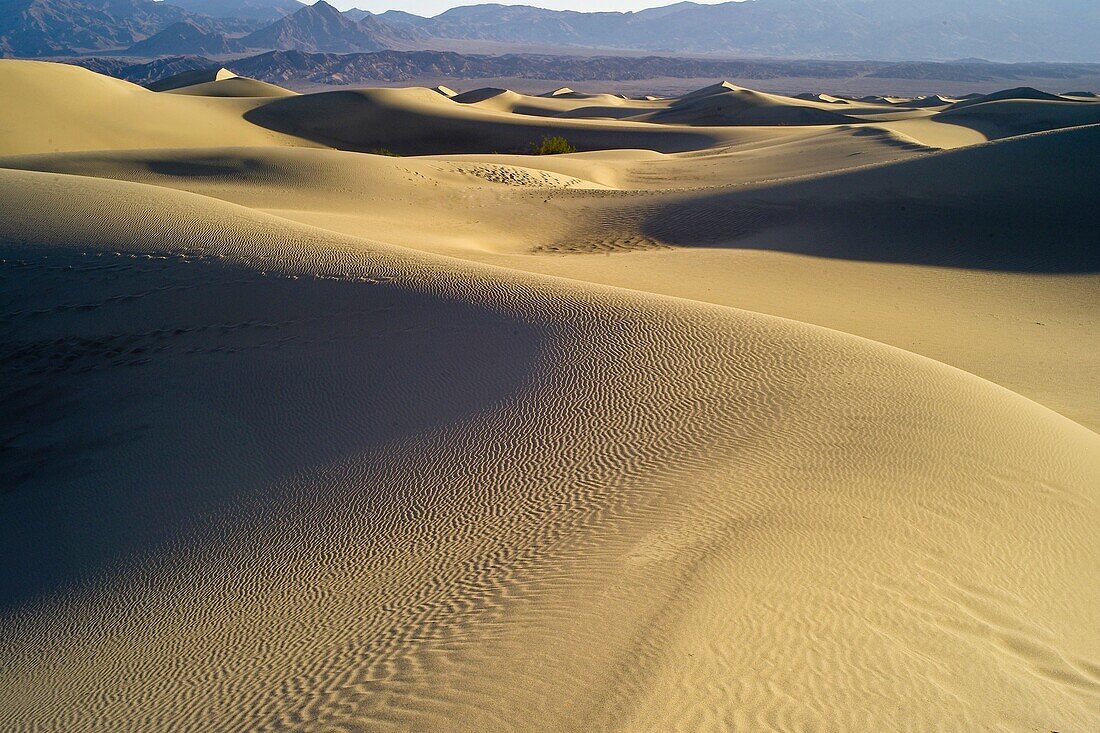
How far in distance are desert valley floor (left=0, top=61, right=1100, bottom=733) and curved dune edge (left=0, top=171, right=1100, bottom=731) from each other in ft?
0.08

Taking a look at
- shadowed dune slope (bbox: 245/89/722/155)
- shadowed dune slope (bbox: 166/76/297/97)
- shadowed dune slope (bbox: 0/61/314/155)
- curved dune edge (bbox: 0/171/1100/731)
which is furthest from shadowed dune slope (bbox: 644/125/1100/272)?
shadowed dune slope (bbox: 166/76/297/97)

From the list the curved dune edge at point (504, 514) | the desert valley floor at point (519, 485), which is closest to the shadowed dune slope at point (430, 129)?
the desert valley floor at point (519, 485)

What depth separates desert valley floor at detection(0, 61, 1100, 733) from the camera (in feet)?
12.2

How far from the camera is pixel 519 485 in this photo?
5562 mm

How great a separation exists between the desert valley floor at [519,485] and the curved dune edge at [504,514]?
25mm

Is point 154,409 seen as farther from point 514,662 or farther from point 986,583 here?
point 986,583

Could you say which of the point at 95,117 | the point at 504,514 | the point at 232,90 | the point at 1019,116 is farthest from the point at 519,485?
the point at 232,90

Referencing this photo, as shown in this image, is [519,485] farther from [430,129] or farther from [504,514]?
[430,129]

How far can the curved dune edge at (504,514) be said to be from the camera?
144 inches

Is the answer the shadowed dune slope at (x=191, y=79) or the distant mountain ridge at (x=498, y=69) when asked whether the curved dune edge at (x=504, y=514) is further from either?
the distant mountain ridge at (x=498, y=69)

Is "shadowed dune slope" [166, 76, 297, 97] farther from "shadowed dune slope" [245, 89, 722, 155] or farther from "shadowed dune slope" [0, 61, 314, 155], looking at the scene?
"shadowed dune slope" [0, 61, 314, 155]

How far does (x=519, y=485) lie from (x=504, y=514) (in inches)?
14.2

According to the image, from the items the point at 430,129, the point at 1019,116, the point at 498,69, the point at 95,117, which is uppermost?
the point at 498,69

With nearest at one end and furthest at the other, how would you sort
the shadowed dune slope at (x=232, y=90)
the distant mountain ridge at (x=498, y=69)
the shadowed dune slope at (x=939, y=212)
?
the shadowed dune slope at (x=939, y=212)
the shadowed dune slope at (x=232, y=90)
the distant mountain ridge at (x=498, y=69)
